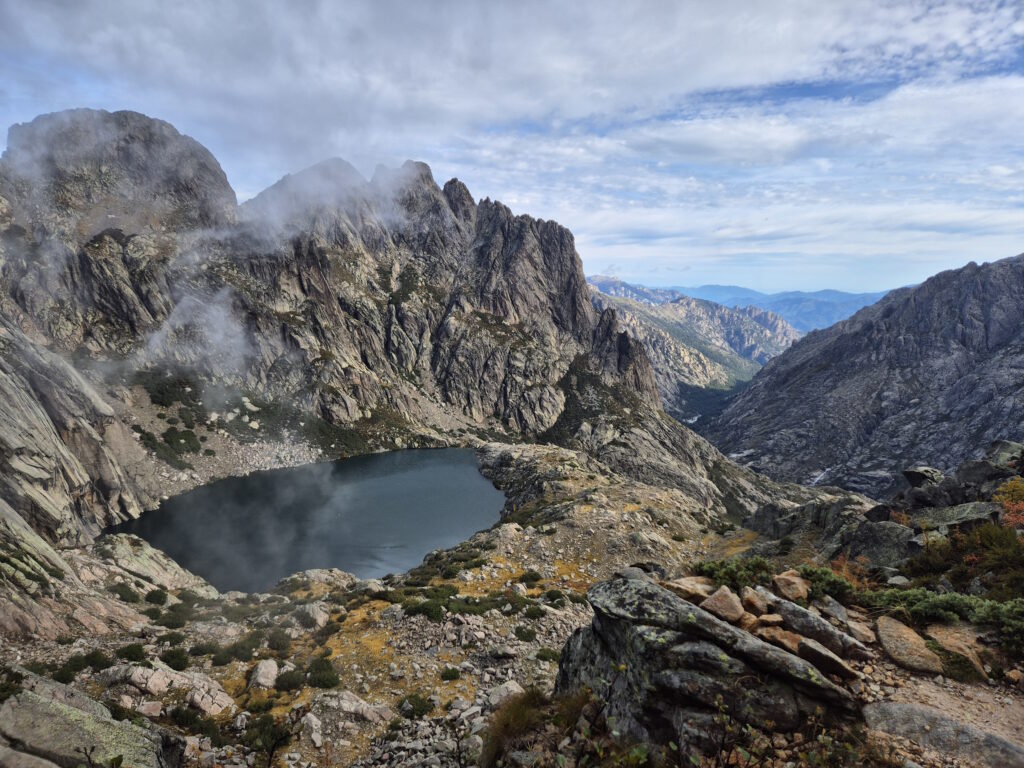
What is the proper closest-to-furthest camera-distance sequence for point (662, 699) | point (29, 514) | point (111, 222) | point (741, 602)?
point (662, 699)
point (741, 602)
point (29, 514)
point (111, 222)

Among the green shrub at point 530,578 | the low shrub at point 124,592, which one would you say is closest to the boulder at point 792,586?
the green shrub at point 530,578

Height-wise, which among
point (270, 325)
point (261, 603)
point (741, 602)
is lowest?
point (261, 603)

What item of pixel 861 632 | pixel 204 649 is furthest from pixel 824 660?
pixel 204 649

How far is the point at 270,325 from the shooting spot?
182 m

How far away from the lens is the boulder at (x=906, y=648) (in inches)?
427

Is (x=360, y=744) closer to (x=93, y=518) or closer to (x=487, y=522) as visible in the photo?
(x=487, y=522)

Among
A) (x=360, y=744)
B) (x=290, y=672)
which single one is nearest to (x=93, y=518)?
(x=290, y=672)

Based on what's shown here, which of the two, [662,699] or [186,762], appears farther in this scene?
[186,762]

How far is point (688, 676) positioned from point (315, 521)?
96650mm

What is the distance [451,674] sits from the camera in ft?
70.6

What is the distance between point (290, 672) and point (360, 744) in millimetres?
6319

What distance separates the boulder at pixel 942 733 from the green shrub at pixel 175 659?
2689 centimetres

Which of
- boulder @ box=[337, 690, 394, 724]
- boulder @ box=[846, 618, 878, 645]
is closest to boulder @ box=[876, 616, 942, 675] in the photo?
boulder @ box=[846, 618, 878, 645]

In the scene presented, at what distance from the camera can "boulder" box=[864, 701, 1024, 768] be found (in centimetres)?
828
